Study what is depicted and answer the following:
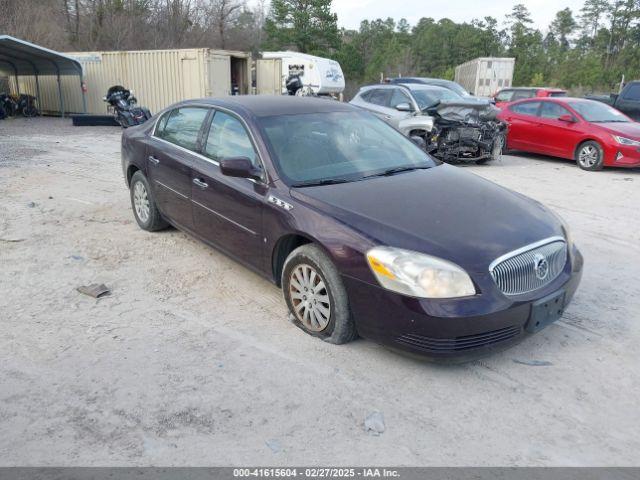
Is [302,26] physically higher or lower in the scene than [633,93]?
higher

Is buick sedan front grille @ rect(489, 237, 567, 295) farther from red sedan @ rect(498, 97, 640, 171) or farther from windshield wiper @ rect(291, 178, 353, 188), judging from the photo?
red sedan @ rect(498, 97, 640, 171)

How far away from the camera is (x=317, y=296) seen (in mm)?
3648

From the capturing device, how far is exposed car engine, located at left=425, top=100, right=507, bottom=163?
1064 cm

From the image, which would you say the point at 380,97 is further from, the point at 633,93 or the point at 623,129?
the point at 633,93

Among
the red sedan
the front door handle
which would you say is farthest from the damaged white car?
the front door handle

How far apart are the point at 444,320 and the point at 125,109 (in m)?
16.2

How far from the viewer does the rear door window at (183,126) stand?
4989 millimetres

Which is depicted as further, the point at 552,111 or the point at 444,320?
the point at 552,111

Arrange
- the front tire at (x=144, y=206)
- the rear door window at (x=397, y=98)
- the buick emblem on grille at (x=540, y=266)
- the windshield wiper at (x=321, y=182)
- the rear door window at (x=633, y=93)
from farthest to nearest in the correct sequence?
the rear door window at (x=633, y=93), the rear door window at (x=397, y=98), the front tire at (x=144, y=206), the windshield wiper at (x=321, y=182), the buick emblem on grille at (x=540, y=266)

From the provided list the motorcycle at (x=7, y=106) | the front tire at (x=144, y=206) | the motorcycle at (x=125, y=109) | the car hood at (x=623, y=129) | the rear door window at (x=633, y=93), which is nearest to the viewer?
the front tire at (x=144, y=206)

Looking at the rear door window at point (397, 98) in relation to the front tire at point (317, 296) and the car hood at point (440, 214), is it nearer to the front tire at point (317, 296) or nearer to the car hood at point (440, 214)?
the car hood at point (440, 214)

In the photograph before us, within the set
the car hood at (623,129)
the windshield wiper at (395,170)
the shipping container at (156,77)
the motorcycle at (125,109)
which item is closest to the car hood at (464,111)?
the car hood at (623,129)

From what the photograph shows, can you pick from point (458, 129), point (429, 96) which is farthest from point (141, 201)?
point (429, 96)

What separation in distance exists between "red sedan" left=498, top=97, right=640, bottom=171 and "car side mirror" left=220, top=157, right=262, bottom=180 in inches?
350
